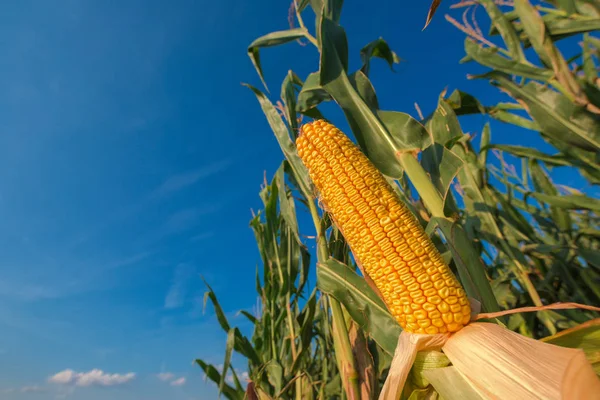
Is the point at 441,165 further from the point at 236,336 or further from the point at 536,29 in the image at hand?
the point at 236,336

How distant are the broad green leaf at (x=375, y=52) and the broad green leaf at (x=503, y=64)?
3.70 feet

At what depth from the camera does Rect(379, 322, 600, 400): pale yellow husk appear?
96cm

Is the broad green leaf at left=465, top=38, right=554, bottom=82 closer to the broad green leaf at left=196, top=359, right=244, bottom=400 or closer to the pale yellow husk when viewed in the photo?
the pale yellow husk

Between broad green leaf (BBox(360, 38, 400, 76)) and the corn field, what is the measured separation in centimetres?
Answer: 1

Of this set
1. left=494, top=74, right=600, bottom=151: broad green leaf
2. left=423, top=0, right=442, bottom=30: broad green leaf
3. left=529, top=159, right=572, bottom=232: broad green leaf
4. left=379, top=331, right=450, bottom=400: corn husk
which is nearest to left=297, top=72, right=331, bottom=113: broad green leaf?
left=423, top=0, right=442, bottom=30: broad green leaf

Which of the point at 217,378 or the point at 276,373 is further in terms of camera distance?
the point at 217,378

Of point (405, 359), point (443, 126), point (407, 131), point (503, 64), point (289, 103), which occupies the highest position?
point (289, 103)

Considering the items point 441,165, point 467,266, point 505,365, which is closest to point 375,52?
point 441,165

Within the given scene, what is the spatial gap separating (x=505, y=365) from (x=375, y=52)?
219cm

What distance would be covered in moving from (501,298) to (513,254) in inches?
18.4

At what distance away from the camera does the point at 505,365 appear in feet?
3.79

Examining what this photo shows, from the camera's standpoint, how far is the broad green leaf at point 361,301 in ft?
5.85

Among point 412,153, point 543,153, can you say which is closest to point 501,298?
point 543,153

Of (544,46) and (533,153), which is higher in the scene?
(544,46)
